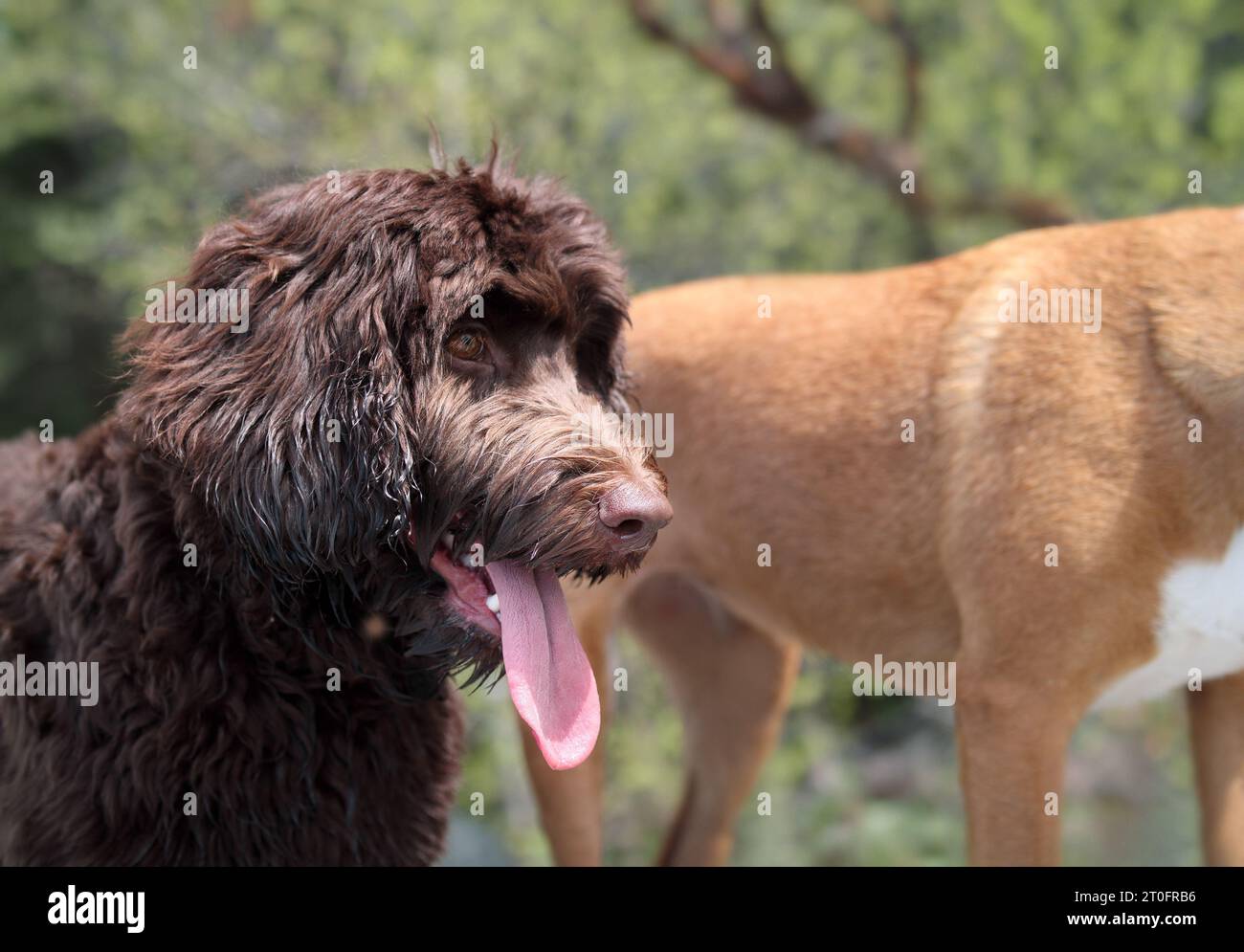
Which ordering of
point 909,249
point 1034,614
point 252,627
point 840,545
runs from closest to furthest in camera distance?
point 252,627 < point 1034,614 < point 840,545 < point 909,249

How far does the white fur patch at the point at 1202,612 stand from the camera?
3018 mm

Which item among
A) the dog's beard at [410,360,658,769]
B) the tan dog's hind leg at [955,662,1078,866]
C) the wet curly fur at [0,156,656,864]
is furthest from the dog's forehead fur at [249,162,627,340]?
the tan dog's hind leg at [955,662,1078,866]

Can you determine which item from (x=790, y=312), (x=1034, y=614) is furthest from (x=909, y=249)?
(x=1034, y=614)

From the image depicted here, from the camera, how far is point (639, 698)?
275 inches

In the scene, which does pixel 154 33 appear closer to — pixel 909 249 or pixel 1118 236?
pixel 909 249

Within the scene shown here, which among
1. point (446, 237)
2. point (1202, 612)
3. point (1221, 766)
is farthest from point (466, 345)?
point (1221, 766)

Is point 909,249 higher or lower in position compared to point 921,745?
higher

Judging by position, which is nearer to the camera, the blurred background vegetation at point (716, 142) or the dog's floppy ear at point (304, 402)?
the dog's floppy ear at point (304, 402)

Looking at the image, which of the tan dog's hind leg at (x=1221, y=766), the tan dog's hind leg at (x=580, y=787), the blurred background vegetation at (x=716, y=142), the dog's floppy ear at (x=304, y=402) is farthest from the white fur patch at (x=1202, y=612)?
the blurred background vegetation at (x=716, y=142)

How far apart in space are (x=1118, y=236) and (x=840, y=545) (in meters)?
1.14

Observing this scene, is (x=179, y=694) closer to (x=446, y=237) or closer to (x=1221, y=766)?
(x=446, y=237)

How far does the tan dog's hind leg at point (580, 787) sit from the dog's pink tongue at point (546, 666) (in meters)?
1.19

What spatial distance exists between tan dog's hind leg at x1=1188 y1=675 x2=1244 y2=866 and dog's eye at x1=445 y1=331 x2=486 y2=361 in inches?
91.2

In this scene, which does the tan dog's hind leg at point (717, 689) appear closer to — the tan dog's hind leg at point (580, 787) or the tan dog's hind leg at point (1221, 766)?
the tan dog's hind leg at point (580, 787)
